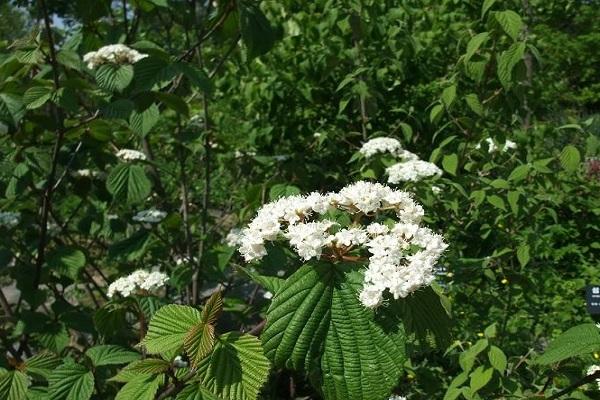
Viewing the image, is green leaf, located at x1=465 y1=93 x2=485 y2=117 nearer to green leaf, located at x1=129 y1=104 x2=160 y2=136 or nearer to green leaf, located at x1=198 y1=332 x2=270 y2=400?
green leaf, located at x1=129 y1=104 x2=160 y2=136

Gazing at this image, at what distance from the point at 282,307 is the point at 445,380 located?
165 centimetres

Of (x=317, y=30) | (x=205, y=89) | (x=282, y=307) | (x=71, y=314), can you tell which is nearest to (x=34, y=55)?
(x=205, y=89)

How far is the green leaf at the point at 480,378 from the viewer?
1466 millimetres

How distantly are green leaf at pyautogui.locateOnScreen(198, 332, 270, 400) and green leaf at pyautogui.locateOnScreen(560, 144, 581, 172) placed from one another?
164cm

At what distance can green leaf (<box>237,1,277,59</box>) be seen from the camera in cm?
176

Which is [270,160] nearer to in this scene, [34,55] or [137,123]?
[137,123]

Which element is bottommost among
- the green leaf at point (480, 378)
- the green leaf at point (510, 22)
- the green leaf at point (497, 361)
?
the green leaf at point (480, 378)

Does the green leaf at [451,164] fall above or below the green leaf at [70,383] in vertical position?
above

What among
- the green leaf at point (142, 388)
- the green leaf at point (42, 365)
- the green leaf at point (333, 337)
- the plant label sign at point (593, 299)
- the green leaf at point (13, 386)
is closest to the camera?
the green leaf at point (333, 337)

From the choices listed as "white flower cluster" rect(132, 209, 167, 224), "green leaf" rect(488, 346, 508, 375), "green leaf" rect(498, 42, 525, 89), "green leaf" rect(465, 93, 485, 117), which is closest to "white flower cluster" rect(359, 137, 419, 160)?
"green leaf" rect(465, 93, 485, 117)

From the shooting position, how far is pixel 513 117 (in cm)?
249

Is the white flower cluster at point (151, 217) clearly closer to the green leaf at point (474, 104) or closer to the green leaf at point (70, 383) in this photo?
the green leaf at point (70, 383)

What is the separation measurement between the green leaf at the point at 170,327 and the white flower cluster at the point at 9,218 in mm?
1454

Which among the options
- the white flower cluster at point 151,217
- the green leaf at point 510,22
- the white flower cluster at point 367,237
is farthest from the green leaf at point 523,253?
the white flower cluster at point 151,217
